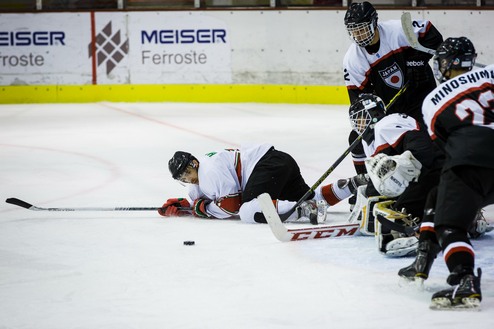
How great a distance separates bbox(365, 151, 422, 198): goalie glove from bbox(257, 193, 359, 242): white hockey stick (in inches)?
23.4

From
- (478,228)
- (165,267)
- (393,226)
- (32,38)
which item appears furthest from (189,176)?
(32,38)

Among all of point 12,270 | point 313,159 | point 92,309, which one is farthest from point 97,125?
point 92,309

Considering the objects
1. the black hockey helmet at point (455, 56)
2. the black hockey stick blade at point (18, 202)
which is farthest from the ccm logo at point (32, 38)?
the black hockey helmet at point (455, 56)

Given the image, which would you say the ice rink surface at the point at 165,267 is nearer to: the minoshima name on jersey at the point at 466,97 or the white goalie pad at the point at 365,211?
the white goalie pad at the point at 365,211

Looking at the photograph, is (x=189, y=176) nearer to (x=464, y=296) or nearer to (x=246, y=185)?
(x=246, y=185)

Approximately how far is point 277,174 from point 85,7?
695 centimetres

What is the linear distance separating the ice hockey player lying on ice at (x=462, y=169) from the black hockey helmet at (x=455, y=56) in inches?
3.4

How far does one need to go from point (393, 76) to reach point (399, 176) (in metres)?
1.48

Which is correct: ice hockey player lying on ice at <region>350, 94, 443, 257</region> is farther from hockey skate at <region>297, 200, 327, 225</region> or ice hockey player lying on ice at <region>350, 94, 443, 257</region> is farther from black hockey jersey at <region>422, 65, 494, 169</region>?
black hockey jersey at <region>422, 65, 494, 169</region>

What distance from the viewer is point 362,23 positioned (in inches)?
205

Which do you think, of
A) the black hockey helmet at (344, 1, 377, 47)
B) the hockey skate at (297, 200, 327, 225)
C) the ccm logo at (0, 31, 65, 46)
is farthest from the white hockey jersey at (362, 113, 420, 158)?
the ccm logo at (0, 31, 65, 46)

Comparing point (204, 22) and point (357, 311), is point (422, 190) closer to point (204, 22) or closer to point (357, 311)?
point (357, 311)

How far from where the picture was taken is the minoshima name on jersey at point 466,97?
340 centimetres

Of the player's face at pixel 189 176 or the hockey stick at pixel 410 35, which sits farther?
the hockey stick at pixel 410 35
